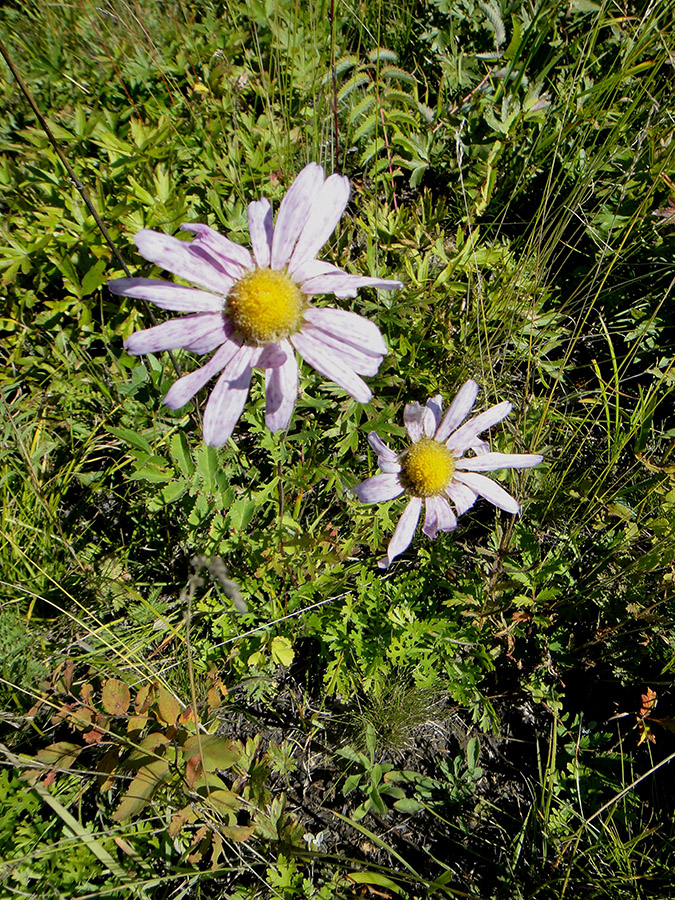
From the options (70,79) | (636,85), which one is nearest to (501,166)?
(636,85)

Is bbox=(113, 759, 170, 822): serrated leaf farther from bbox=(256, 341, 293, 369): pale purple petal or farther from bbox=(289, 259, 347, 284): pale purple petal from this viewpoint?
bbox=(289, 259, 347, 284): pale purple petal

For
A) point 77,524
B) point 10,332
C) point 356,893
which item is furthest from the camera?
point 10,332

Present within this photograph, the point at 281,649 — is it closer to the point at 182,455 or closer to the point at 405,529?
the point at 405,529

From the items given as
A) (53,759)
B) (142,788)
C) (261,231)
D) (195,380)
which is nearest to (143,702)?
(142,788)

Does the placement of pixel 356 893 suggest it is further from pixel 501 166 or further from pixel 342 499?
pixel 501 166

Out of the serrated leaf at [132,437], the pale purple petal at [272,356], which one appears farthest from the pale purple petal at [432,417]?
the serrated leaf at [132,437]

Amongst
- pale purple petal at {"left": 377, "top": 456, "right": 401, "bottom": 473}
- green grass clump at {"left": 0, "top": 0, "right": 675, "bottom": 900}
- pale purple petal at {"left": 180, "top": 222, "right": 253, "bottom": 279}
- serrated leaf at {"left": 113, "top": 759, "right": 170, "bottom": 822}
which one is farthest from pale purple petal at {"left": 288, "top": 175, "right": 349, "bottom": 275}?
serrated leaf at {"left": 113, "top": 759, "right": 170, "bottom": 822}

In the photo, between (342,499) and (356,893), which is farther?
(342,499)

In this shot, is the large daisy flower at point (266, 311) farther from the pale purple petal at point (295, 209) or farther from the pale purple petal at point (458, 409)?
the pale purple petal at point (458, 409)
